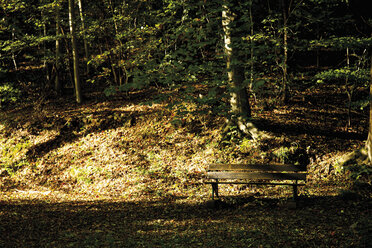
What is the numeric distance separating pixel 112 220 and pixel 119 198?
189 cm

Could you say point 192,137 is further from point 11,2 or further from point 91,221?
point 11,2

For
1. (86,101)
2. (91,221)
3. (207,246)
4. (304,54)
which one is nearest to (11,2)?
(86,101)

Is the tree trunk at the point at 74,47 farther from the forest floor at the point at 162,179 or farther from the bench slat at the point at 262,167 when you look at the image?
the bench slat at the point at 262,167

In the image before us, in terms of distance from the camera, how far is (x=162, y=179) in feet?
29.6

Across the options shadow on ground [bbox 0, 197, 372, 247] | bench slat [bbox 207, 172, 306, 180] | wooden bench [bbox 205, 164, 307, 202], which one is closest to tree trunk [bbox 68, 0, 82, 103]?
shadow on ground [bbox 0, 197, 372, 247]

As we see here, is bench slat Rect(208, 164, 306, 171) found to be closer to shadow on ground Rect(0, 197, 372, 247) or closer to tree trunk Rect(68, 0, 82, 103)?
shadow on ground Rect(0, 197, 372, 247)

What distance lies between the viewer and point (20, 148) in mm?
12188

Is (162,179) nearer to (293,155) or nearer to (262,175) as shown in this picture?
(262,175)

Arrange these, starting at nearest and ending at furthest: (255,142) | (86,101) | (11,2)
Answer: (255,142), (11,2), (86,101)

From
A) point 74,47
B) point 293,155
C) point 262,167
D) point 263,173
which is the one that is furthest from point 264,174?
point 74,47

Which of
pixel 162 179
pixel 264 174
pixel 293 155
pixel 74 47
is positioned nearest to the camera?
pixel 264 174

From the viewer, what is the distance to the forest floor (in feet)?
16.5

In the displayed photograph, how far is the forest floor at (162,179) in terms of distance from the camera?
16.5ft

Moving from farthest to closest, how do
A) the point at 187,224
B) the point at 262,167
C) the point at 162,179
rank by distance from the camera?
the point at 162,179, the point at 262,167, the point at 187,224
